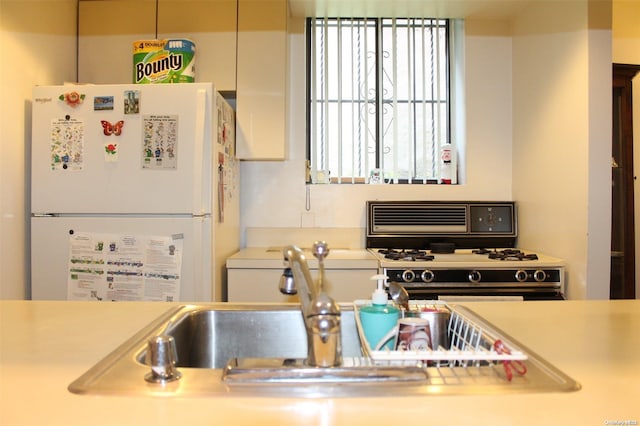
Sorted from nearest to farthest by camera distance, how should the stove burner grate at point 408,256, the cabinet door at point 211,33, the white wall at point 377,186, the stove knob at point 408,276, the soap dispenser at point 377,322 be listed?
the soap dispenser at point 377,322
the stove knob at point 408,276
the stove burner grate at point 408,256
the cabinet door at point 211,33
the white wall at point 377,186

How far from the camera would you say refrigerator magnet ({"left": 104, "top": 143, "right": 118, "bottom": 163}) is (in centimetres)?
203

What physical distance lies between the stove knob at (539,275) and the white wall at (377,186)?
832 millimetres

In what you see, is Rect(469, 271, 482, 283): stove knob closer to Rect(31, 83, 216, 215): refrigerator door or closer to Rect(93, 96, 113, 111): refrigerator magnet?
Rect(31, 83, 216, 215): refrigerator door

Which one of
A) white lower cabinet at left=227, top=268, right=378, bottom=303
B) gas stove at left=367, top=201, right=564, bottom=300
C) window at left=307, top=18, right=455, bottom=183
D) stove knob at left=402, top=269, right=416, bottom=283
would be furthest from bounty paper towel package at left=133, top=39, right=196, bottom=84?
stove knob at left=402, top=269, right=416, bottom=283

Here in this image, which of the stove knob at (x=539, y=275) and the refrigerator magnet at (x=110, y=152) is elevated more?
the refrigerator magnet at (x=110, y=152)

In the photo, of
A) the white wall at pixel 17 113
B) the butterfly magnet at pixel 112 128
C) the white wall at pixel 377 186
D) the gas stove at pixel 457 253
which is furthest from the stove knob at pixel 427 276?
the white wall at pixel 17 113

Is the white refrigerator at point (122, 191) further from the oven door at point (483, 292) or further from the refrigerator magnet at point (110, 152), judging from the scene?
the oven door at point (483, 292)

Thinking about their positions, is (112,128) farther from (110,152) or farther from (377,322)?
(377,322)

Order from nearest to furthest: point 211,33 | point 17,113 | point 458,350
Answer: point 458,350 < point 17,113 < point 211,33

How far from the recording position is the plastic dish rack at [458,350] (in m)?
0.68

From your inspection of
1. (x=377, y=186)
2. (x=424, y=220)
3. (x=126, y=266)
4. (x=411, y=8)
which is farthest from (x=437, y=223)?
(x=126, y=266)

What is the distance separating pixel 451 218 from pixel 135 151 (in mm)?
1874

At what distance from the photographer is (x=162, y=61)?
7.62 ft

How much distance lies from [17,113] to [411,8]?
228 centimetres
